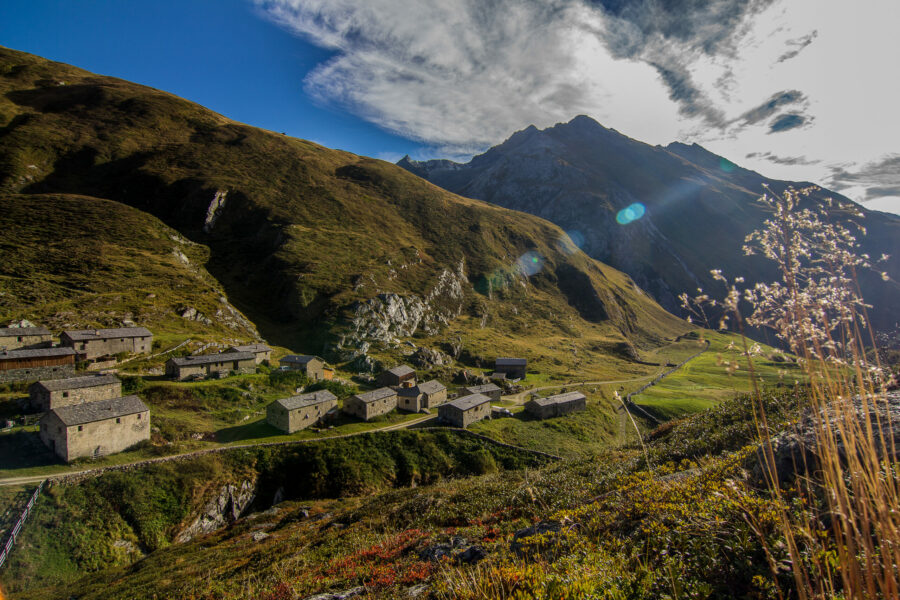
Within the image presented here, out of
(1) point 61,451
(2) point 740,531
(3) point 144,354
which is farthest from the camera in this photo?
(3) point 144,354

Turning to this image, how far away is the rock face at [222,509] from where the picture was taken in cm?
3050

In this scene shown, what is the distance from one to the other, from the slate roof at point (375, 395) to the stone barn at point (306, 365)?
12547 mm

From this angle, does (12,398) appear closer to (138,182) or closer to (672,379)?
(138,182)

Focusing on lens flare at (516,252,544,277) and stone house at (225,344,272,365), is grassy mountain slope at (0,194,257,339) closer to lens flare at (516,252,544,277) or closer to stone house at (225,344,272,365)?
stone house at (225,344,272,365)

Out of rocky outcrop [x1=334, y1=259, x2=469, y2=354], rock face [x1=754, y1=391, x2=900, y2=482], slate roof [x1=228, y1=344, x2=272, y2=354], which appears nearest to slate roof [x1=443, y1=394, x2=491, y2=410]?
rocky outcrop [x1=334, y1=259, x2=469, y2=354]

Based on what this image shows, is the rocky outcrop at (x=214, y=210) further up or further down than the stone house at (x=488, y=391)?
further up

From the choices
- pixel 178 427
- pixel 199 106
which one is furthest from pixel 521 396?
pixel 199 106

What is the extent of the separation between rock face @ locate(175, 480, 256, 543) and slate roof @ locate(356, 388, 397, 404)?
53.6ft

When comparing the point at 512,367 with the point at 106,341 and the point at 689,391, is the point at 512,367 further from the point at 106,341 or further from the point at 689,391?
the point at 106,341

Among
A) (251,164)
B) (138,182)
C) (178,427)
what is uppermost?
(251,164)

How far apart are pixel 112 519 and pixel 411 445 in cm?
2612

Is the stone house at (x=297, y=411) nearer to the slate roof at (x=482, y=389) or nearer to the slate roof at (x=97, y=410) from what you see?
the slate roof at (x=97, y=410)

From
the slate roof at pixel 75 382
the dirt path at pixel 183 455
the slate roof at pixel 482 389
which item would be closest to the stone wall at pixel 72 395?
the slate roof at pixel 75 382

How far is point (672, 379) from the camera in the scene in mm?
88062
